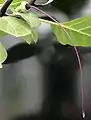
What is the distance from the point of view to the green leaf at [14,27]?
273 mm

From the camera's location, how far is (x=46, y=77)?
34 centimetres

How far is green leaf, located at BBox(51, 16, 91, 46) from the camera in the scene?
0.32m

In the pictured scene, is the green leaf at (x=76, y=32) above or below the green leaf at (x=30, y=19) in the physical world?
below

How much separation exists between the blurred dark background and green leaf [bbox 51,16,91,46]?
0.08 feet

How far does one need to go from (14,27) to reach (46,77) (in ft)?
0.32

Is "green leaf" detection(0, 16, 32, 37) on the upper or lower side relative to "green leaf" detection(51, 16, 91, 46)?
upper

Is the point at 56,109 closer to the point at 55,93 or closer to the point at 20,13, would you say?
the point at 55,93

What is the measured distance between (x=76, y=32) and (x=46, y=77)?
0.25 ft

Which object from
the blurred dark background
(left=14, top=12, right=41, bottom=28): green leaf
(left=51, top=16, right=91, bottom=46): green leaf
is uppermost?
(left=14, top=12, right=41, bottom=28): green leaf

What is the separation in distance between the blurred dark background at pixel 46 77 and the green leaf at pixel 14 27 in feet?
0.24

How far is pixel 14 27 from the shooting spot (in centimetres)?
28

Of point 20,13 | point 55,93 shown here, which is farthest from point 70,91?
point 20,13

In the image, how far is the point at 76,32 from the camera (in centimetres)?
32

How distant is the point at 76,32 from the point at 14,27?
3.5 inches
